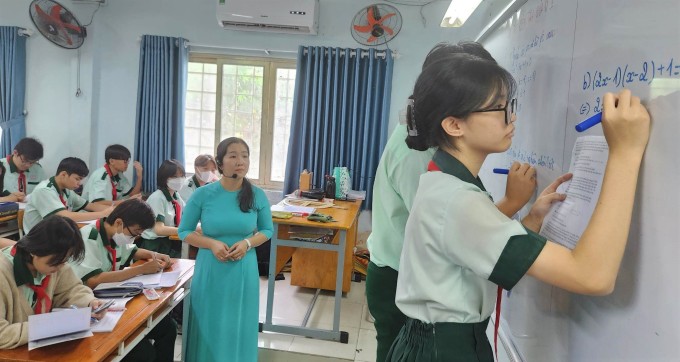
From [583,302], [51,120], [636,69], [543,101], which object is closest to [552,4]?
[543,101]

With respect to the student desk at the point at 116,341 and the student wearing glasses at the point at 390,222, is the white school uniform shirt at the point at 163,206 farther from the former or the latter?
the student wearing glasses at the point at 390,222

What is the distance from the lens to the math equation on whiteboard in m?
0.67

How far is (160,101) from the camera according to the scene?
15.4 feet

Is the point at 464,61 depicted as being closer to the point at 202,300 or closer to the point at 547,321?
the point at 547,321

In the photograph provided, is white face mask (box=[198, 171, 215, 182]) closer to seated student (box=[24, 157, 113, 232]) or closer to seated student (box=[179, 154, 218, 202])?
seated student (box=[179, 154, 218, 202])

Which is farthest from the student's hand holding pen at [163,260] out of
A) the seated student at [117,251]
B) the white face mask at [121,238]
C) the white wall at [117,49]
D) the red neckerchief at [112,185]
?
the white wall at [117,49]

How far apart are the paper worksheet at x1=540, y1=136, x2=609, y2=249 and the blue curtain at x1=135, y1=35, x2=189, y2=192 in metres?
4.38

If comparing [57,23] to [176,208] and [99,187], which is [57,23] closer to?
[99,187]

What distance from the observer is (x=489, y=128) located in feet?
2.79

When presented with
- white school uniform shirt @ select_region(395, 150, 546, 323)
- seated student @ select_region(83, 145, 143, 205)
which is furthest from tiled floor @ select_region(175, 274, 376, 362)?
white school uniform shirt @ select_region(395, 150, 546, 323)

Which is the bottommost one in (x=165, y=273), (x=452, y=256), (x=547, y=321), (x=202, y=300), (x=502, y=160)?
(x=202, y=300)

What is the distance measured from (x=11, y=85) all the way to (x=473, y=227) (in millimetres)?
5360

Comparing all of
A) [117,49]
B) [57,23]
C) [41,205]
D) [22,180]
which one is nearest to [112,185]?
[22,180]

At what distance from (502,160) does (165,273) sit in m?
1.69
